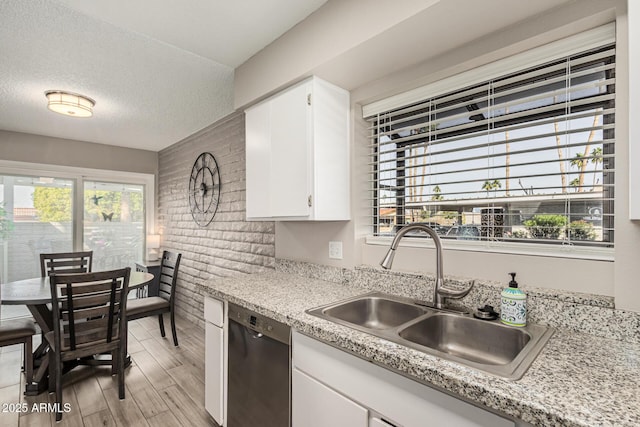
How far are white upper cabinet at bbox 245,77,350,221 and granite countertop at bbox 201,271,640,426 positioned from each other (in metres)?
0.72

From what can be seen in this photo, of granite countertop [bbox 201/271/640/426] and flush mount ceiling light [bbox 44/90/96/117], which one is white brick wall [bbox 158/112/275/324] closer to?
flush mount ceiling light [bbox 44/90/96/117]

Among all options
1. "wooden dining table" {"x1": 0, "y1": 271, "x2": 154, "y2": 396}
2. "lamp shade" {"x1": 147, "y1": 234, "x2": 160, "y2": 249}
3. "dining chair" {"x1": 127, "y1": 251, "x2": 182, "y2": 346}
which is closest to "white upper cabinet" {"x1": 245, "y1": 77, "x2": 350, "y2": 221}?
"wooden dining table" {"x1": 0, "y1": 271, "x2": 154, "y2": 396}

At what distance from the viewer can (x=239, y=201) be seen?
3223 mm

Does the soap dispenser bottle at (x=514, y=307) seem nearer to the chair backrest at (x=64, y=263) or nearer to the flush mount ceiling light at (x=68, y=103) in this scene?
the flush mount ceiling light at (x=68, y=103)

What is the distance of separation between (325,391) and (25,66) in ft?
9.79

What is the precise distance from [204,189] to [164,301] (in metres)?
1.35

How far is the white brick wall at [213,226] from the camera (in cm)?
305

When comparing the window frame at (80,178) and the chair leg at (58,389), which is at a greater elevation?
the window frame at (80,178)

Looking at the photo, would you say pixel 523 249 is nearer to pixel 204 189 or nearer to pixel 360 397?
pixel 360 397

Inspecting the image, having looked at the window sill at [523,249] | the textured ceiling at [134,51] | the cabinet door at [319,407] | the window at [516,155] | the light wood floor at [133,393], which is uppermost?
the textured ceiling at [134,51]

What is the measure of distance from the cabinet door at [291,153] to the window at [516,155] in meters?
0.50

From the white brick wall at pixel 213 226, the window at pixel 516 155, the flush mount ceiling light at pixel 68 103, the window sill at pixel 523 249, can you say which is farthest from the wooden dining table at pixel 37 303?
the window at pixel 516 155

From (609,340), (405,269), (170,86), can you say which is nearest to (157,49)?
(170,86)

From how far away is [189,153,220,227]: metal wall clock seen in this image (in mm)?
3652
